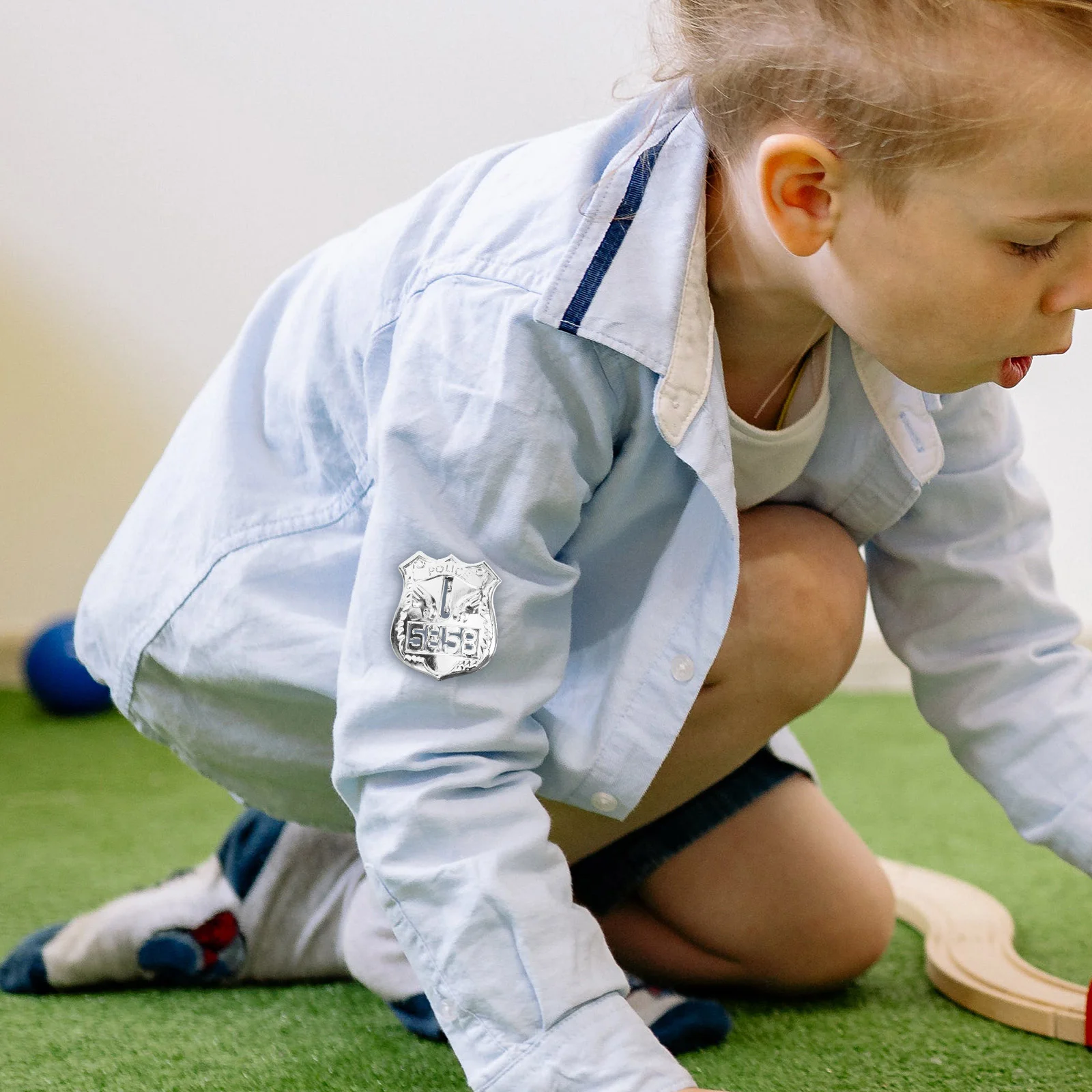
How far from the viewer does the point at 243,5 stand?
1.67 metres

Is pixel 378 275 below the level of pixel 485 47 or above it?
below

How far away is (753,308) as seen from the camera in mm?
727

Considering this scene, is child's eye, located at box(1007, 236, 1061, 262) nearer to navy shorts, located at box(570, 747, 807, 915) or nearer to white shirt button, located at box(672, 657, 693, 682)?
white shirt button, located at box(672, 657, 693, 682)

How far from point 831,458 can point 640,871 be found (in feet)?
0.96

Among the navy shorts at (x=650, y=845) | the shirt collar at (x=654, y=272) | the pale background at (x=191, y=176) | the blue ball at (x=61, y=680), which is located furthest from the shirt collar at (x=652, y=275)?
A: the blue ball at (x=61, y=680)

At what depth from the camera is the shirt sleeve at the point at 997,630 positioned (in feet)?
2.69

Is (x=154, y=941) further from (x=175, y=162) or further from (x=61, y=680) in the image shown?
(x=175, y=162)

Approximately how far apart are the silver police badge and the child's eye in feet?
0.88

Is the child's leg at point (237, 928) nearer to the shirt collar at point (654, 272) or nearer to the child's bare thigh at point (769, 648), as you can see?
the child's bare thigh at point (769, 648)

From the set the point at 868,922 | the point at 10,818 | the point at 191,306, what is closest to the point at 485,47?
the point at 191,306

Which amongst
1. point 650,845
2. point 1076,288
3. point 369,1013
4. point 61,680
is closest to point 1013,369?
point 1076,288

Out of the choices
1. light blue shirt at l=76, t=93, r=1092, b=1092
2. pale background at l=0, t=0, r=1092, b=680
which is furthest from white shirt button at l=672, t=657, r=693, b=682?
pale background at l=0, t=0, r=1092, b=680

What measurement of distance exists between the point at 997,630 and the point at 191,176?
47.7 inches

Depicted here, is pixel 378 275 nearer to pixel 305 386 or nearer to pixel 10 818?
pixel 305 386
